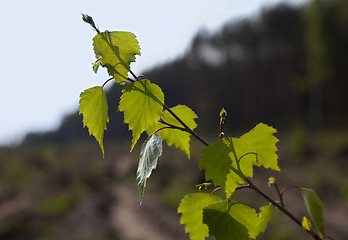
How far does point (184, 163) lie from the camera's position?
8.95 metres

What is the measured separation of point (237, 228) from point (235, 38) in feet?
52.9

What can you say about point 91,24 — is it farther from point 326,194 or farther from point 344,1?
point 344,1

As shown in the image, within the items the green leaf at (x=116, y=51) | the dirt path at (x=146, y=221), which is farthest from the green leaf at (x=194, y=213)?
the dirt path at (x=146, y=221)

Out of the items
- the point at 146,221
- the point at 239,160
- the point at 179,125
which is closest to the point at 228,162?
the point at 239,160

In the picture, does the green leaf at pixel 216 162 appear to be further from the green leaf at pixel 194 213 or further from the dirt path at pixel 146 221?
the dirt path at pixel 146 221

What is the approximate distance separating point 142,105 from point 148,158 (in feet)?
0.19

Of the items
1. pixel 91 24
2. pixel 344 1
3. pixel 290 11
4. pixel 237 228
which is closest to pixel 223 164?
pixel 237 228

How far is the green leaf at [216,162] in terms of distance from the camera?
0.32 m

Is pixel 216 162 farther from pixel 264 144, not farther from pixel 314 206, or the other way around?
pixel 314 206

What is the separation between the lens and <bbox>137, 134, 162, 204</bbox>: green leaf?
31 cm

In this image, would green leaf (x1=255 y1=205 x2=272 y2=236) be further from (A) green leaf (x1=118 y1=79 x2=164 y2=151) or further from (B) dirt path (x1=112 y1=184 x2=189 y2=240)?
(B) dirt path (x1=112 y1=184 x2=189 y2=240)

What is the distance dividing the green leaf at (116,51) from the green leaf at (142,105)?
0.02m

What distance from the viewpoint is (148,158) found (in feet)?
1.07


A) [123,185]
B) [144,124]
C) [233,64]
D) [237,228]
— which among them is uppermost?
[144,124]
